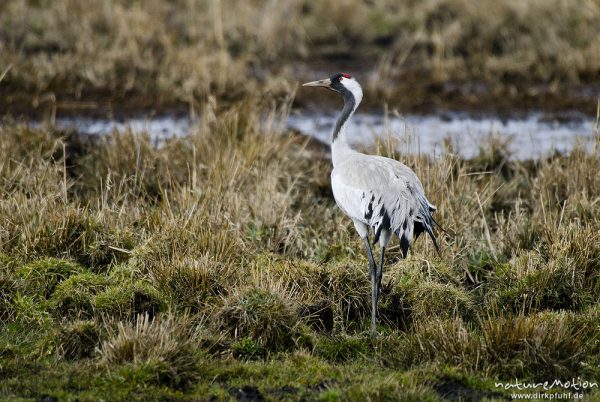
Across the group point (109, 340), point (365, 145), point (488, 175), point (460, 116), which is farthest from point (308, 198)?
point (460, 116)

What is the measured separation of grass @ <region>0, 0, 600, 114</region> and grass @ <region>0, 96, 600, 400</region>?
3.46 meters

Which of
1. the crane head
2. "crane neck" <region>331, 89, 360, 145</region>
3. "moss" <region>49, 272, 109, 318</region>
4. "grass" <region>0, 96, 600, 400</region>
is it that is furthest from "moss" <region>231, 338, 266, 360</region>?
the crane head

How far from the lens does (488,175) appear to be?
9.73 meters

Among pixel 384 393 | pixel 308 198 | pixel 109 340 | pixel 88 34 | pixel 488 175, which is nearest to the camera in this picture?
pixel 384 393

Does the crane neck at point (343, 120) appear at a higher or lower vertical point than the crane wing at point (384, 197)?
higher

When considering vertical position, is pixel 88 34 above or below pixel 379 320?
above

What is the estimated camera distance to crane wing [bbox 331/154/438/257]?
6.49 metres

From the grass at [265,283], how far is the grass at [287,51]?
11.3ft

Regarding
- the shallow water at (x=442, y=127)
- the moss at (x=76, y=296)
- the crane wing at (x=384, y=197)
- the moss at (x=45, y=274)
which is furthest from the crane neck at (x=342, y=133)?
the shallow water at (x=442, y=127)

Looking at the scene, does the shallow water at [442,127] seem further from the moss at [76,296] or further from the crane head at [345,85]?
the moss at [76,296]

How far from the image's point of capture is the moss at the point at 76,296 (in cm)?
655

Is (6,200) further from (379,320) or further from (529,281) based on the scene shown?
(529,281)

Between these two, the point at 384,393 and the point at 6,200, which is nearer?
the point at 384,393

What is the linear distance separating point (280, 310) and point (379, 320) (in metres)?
0.87
